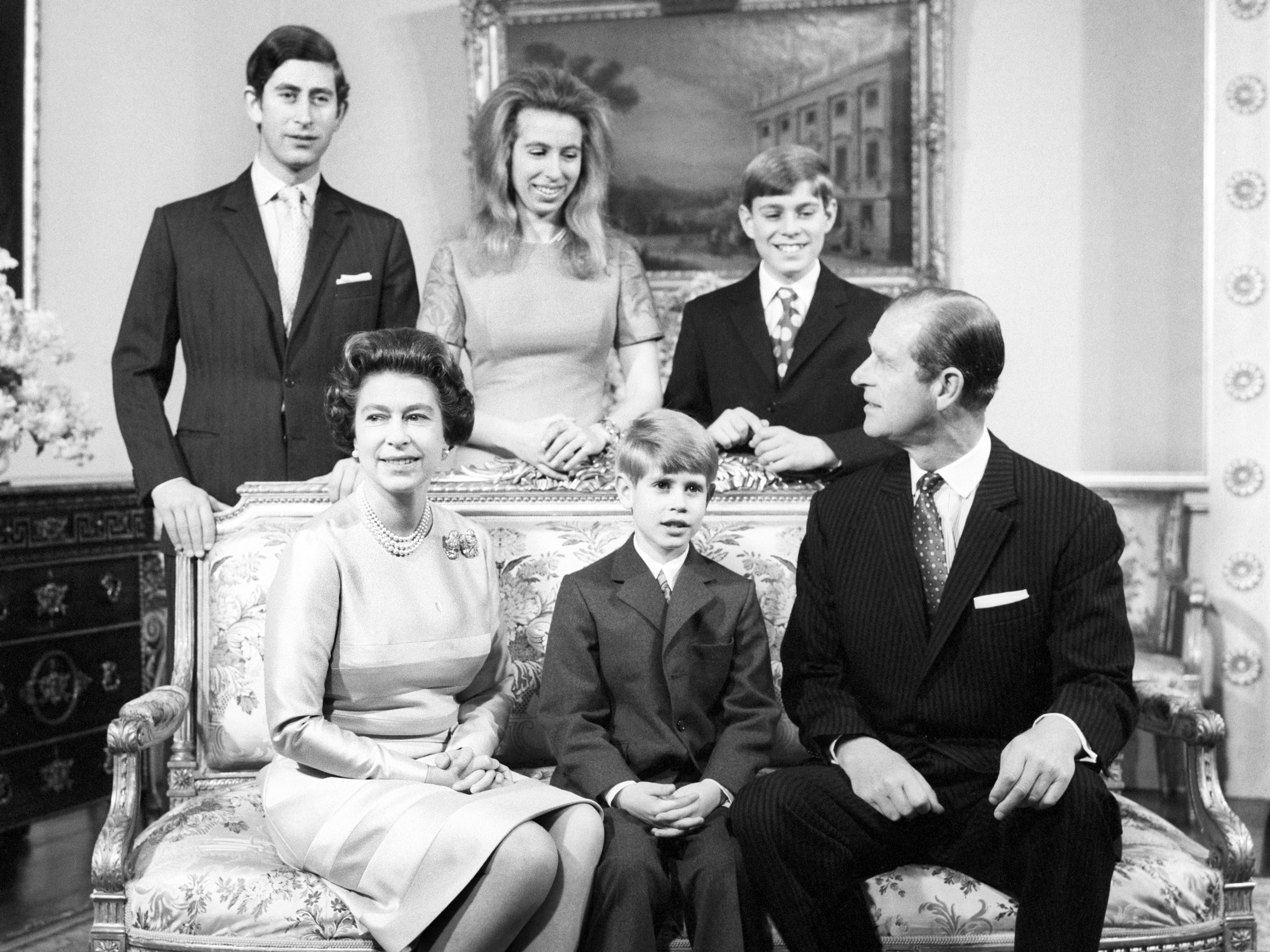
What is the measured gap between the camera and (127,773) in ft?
9.21

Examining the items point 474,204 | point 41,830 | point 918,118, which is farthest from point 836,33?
point 41,830

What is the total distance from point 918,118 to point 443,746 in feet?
12.8

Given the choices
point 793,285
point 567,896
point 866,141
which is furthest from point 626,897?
point 866,141

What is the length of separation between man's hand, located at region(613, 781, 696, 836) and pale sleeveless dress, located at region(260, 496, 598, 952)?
129 millimetres

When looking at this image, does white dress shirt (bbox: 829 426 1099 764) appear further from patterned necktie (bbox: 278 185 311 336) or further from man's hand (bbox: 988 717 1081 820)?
patterned necktie (bbox: 278 185 311 336)

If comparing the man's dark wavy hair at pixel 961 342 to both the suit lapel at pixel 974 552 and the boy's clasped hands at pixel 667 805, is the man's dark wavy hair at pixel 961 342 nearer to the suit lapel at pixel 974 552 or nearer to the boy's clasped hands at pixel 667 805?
the suit lapel at pixel 974 552

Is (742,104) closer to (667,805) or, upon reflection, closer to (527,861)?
(667,805)

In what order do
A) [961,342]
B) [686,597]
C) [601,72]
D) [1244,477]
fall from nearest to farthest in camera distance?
1. [961,342]
2. [686,597]
3. [1244,477]
4. [601,72]

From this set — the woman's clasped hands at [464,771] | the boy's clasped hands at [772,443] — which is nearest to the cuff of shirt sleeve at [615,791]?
the woman's clasped hands at [464,771]

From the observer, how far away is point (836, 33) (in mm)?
5715

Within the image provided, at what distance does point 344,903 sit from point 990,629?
1.37 m

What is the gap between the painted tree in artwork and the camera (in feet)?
19.2

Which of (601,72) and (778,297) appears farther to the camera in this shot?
(601,72)

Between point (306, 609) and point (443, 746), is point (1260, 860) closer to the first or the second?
point (443, 746)
